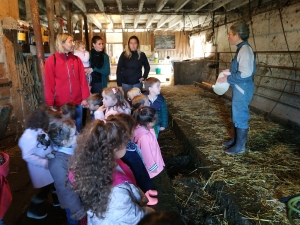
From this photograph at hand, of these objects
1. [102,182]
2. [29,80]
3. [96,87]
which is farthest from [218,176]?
[29,80]

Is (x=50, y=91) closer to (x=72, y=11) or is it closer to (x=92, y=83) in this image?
(x=92, y=83)

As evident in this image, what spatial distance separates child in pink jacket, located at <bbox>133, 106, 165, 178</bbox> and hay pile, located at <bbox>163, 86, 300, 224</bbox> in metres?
0.71

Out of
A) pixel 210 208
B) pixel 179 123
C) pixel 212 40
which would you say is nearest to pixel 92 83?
pixel 179 123

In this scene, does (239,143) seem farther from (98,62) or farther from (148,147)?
(98,62)

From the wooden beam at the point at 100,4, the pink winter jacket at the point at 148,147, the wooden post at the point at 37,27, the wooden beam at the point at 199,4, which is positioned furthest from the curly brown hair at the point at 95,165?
Result: the wooden beam at the point at 199,4

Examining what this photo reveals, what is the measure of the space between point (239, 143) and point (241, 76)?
3.08 ft

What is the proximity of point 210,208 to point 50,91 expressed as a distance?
8.24 feet

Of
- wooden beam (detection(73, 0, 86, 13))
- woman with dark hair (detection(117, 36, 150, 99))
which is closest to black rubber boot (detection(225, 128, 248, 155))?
woman with dark hair (detection(117, 36, 150, 99))

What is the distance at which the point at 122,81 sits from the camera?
15.4 feet

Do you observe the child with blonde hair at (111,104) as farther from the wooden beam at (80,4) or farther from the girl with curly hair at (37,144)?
the wooden beam at (80,4)

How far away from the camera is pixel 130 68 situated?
4559 millimetres

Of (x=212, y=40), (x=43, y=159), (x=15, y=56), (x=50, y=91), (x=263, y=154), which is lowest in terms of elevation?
(x=263, y=154)

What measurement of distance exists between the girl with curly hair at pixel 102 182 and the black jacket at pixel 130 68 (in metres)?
3.32

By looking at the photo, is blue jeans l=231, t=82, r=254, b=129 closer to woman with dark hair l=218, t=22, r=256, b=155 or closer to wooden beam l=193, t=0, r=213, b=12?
woman with dark hair l=218, t=22, r=256, b=155
